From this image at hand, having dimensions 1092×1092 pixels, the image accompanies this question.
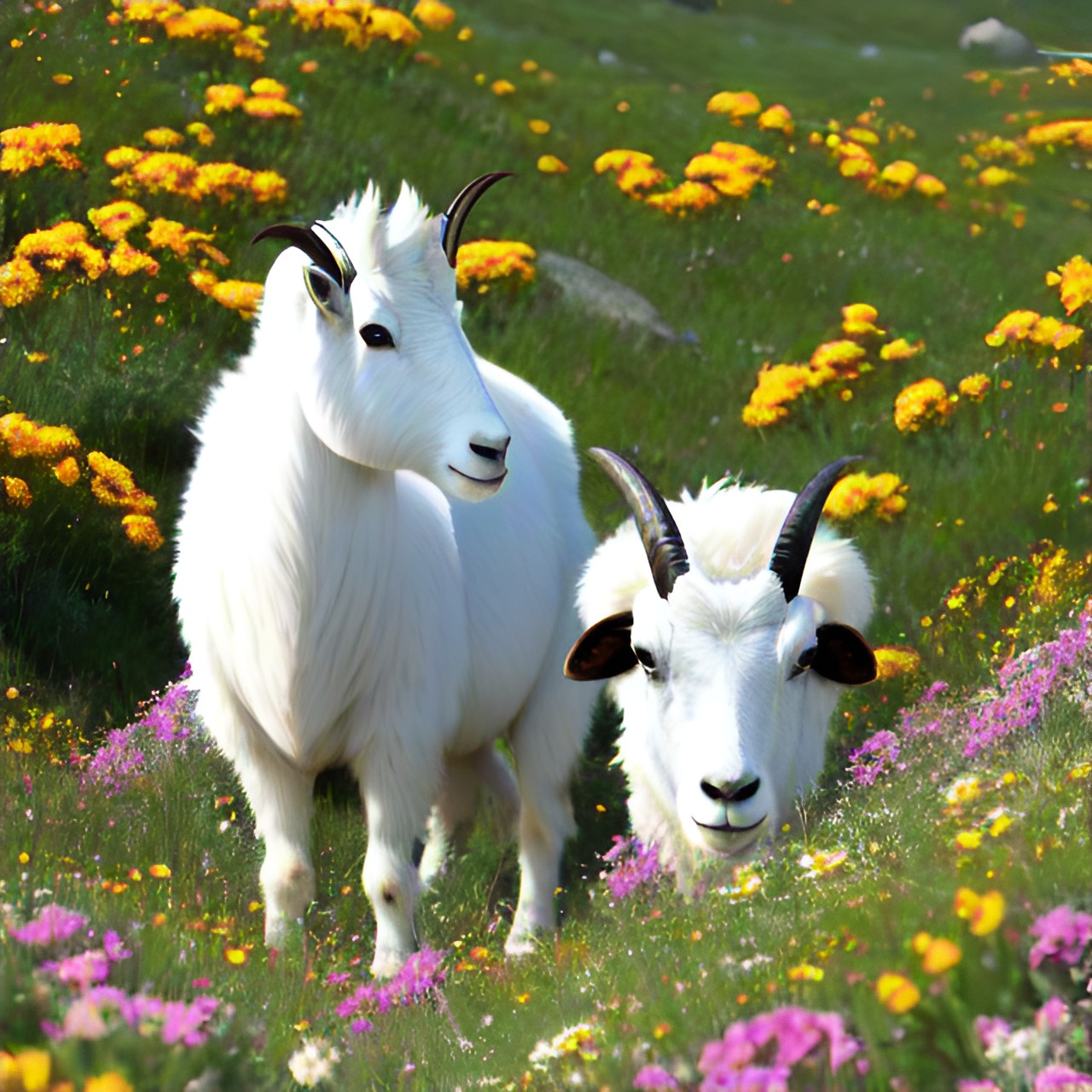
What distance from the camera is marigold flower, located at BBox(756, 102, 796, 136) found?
1275cm

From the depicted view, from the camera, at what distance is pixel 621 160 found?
39.3 feet

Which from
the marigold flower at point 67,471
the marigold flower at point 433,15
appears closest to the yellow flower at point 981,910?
the marigold flower at point 67,471

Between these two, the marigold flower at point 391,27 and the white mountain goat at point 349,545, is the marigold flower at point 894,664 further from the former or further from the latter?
the marigold flower at point 391,27

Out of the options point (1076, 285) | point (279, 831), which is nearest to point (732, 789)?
point (279, 831)

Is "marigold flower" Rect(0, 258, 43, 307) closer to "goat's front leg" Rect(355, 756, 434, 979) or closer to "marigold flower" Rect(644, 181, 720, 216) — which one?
"goat's front leg" Rect(355, 756, 434, 979)

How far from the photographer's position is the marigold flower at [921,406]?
9453 millimetres

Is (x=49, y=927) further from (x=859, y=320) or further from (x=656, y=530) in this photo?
(x=859, y=320)

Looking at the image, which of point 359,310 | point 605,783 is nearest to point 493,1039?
point 359,310

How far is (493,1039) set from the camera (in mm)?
5367

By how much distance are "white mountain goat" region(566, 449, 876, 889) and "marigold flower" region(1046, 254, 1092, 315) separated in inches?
136

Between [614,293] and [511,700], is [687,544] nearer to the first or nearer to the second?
[511,700]

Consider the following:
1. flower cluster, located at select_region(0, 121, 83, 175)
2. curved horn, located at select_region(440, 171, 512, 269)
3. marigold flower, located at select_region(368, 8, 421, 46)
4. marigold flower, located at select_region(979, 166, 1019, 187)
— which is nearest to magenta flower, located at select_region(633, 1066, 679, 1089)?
curved horn, located at select_region(440, 171, 512, 269)

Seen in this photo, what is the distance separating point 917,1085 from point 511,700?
3717 millimetres

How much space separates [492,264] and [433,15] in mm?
4191
